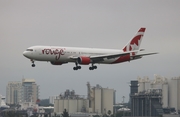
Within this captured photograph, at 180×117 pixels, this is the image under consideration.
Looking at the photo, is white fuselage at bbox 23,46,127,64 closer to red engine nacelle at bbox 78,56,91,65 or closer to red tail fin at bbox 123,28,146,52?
red engine nacelle at bbox 78,56,91,65

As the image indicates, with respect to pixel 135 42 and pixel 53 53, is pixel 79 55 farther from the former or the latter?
pixel 135 42

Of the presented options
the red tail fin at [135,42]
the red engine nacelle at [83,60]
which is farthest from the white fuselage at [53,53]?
the red tail fin at [135,42]

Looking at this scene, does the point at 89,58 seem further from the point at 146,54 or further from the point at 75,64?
the point at 146,54

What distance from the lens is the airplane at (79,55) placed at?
119375mm

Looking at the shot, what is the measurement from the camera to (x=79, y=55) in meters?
123

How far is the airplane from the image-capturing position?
119 metres

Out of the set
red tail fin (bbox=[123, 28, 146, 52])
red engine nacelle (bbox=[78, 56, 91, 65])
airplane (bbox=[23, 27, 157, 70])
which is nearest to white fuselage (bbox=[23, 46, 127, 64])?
airplane (bbox=[23, 27, 157, 70])

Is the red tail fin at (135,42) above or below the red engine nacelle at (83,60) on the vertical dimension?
above

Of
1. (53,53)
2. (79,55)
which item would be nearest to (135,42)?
(79,55)

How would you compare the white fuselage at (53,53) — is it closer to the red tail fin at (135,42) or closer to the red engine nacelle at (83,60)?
the red engine nacelle at (83,60)

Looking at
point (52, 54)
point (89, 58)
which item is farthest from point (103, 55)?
point (52, 54)

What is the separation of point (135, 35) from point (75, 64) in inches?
848

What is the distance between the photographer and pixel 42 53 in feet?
391

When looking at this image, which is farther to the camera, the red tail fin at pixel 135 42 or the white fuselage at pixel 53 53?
the red tail fin at pixel 135 42
